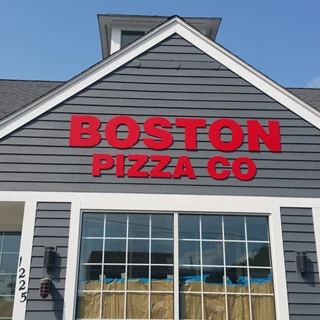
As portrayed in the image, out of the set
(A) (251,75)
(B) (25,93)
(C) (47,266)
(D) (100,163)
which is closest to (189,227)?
(D) (100,163)

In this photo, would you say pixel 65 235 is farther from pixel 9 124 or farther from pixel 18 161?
pixel 9 124

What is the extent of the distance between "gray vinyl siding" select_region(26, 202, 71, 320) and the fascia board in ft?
10.5

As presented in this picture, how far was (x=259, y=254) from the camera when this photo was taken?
552 cm

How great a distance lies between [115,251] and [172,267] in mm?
781

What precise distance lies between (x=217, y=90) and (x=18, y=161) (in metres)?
3.10

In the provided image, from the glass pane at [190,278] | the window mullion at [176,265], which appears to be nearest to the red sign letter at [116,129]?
the window mullion at [176,265]

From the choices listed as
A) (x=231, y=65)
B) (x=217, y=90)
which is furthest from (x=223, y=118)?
(x=231, y=65)

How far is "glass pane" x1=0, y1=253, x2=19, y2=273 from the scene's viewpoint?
21.8 ft

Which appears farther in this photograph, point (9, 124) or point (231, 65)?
point (231, 65)

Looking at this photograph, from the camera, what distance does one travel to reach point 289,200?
5.70m

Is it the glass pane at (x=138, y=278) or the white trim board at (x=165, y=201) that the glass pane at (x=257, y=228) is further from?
the glass pane at (x=138, y=278)

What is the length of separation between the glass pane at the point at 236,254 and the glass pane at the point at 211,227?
19 cm

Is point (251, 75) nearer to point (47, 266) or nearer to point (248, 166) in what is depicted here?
point (248, 166)

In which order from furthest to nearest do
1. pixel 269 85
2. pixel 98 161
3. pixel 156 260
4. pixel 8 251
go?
pixel 8 251 → pixel 269 85 → pixel 98 161 → pixel 156 260
